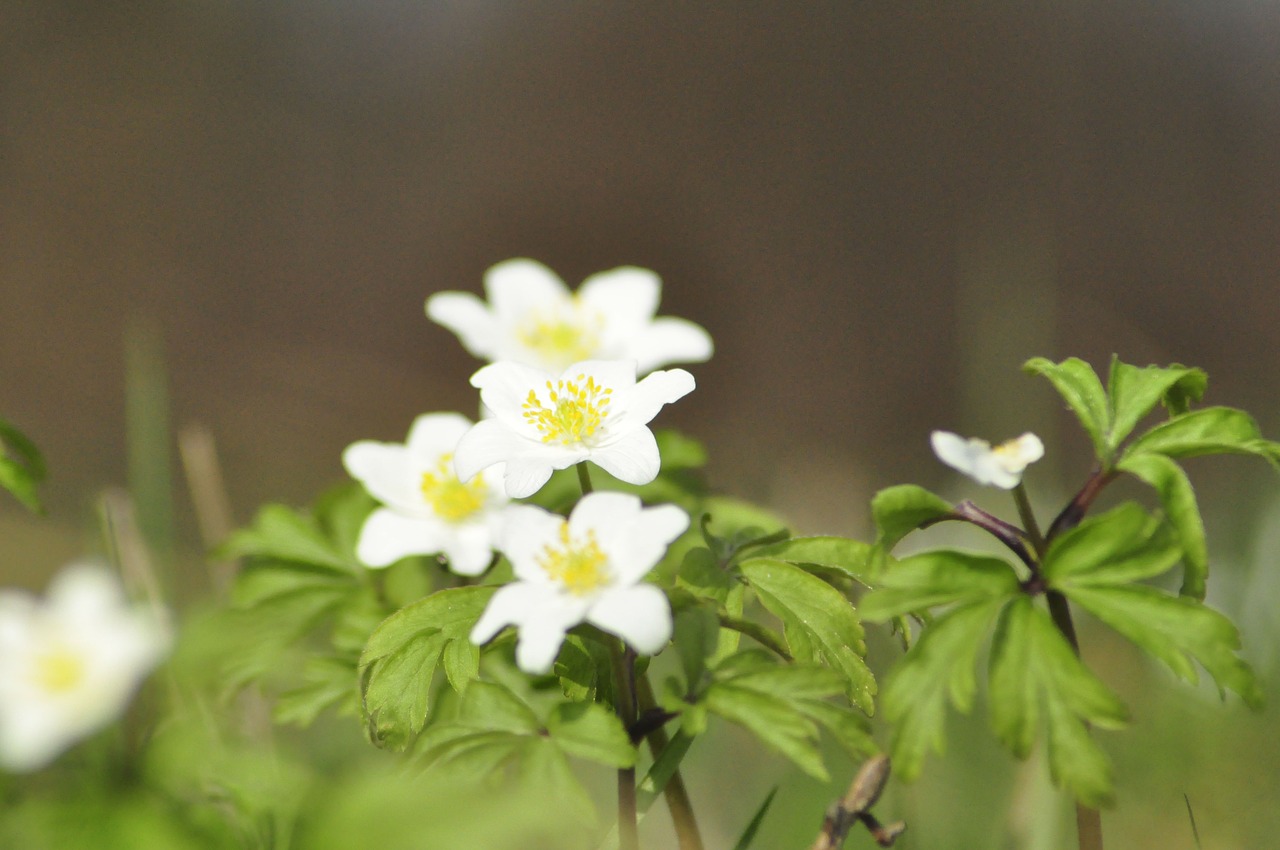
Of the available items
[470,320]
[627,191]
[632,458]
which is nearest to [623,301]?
[470,320]

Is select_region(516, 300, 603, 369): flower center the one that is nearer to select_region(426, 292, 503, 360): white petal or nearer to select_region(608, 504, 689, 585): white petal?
select_region(426, 292, 503, 360): white petal

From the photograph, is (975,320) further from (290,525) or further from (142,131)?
(142,131)

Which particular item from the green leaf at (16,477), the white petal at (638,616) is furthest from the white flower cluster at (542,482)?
the green leaf at (16,477)

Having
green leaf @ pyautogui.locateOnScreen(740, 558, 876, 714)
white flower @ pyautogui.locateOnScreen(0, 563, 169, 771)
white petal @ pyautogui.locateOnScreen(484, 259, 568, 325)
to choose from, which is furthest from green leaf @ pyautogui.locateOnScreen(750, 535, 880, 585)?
white flower @ pyautogui.locateOnScreen(0, 563, 169, 771)

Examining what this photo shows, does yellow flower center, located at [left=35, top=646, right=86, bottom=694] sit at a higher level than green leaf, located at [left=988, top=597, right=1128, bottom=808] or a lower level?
lower

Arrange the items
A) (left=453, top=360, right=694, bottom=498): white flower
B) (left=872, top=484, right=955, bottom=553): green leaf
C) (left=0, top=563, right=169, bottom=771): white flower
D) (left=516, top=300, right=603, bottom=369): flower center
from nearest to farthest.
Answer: (left=872, top=484, right=955, bottom=553): green leaf < (left=453, top=360, right=694, bottom=498): white flower < (left=0, top=563, right=169, bottom=771): white flower < (left=516, top=300, right=603, bottom=369): flower center

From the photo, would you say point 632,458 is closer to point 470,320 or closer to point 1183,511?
point 1183,511

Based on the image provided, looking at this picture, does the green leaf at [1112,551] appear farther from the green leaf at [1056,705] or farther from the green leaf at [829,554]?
the green leaf at [829,554]
